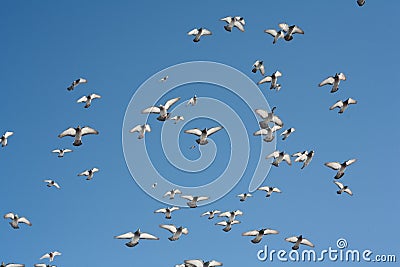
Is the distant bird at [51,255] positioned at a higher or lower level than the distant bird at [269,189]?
lower

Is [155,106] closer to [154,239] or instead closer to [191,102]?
[191,102]

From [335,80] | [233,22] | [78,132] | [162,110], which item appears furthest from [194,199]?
[335,80]

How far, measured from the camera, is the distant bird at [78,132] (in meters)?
45.8

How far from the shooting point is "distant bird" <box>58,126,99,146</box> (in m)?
45.8

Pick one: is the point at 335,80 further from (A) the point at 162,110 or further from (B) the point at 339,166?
(A) the point at 162,110

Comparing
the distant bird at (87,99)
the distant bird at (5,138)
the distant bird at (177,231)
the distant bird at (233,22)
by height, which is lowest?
the distant bird at (177,231)

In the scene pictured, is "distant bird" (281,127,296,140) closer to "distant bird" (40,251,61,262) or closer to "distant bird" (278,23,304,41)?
"distant bird" (278,23,304,41)

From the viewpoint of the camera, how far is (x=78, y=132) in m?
45.8

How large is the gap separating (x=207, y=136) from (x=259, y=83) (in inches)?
210

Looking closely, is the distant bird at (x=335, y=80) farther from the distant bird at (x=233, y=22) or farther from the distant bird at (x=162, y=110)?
the distant bird at (x=162, y=110)

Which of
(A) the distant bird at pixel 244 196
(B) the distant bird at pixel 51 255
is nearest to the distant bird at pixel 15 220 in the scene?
(B) the distant bird at pixel 51 255

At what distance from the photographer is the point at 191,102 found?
47.7 meters

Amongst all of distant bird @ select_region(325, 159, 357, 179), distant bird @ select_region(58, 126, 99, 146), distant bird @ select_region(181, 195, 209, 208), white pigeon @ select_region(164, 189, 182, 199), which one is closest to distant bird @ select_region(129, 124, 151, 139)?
distant bird @ select_region(58, 126, 99, 146)

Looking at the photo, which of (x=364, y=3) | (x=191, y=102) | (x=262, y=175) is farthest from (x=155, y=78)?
(x=364, y=3)
